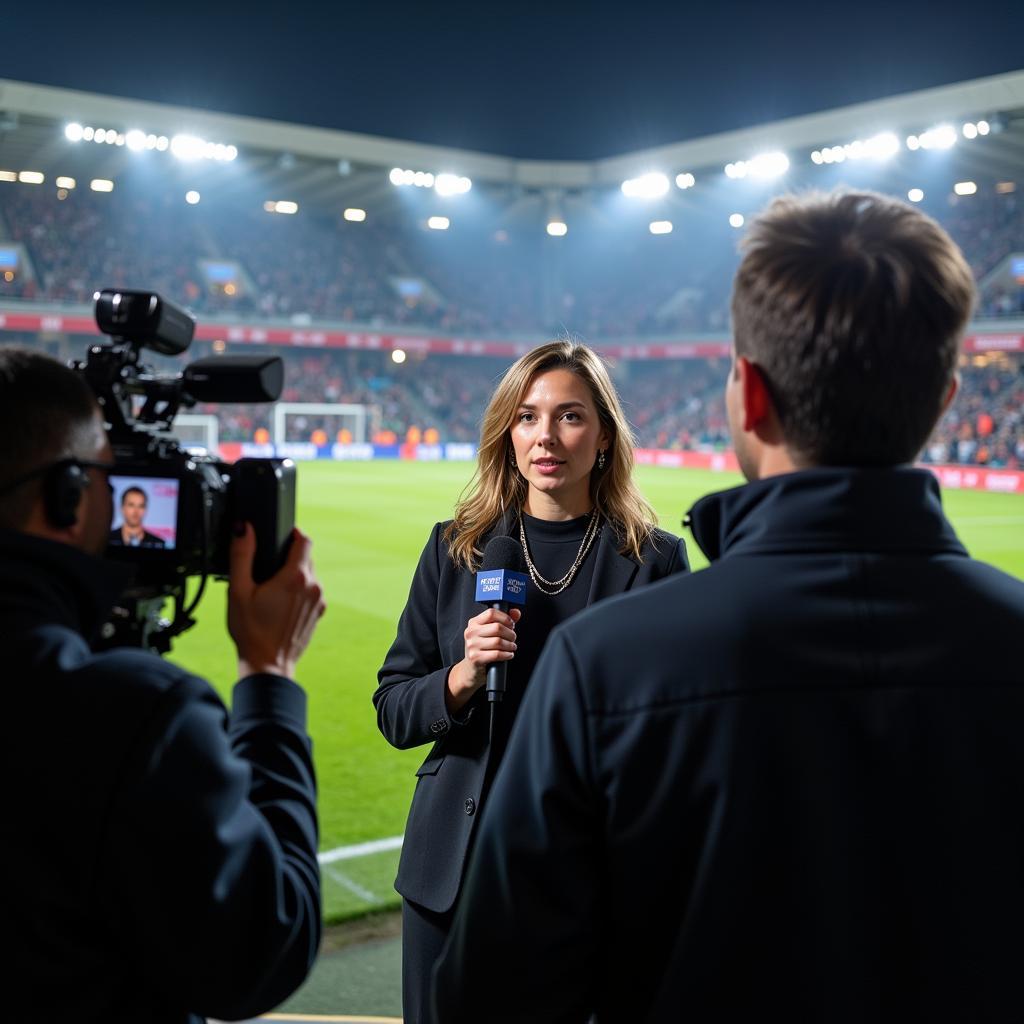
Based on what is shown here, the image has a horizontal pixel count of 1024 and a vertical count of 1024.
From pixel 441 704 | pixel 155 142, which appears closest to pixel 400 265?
pixel 155 142

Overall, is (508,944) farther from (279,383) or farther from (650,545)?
(650,545)

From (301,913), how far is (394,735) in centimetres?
123

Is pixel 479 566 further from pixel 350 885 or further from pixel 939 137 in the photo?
pixel 939 137

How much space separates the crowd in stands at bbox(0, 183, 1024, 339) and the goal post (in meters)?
4.35

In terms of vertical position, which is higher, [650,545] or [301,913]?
[650,545]

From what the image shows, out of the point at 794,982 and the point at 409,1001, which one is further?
the point at 409,1001

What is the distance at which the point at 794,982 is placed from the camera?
121 centimetres

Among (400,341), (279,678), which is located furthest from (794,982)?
(400,341)

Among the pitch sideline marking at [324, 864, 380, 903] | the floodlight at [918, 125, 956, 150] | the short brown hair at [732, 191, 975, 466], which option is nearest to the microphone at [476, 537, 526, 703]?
the short brown hair at [732, 191, 975, 466]

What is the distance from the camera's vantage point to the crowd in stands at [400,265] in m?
38.5

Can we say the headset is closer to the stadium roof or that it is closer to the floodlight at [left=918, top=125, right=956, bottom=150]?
the stadium roof

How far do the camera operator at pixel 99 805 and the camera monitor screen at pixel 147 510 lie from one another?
274mm

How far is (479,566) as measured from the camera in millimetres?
2689

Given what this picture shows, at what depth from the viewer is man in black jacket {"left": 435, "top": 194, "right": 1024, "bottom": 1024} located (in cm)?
121
